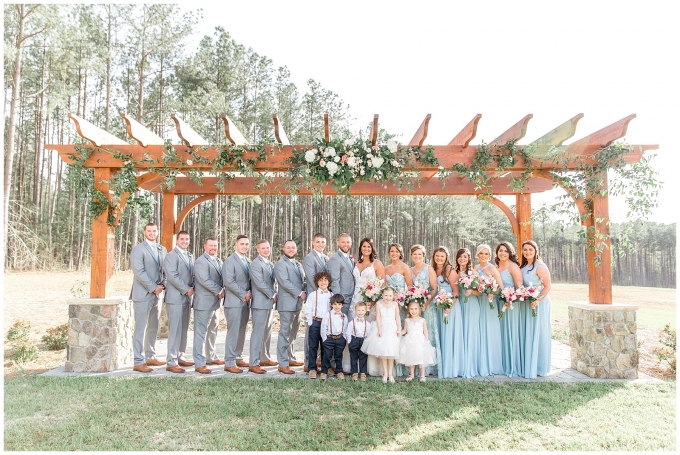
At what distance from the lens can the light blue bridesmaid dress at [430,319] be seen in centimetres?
562

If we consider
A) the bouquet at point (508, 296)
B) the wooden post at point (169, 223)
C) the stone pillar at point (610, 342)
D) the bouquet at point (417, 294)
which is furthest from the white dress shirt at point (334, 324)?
the wooden post at point (169, 223)

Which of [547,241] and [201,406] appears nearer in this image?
[201,406]

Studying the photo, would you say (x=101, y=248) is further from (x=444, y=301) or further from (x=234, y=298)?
(x=444, y=301)

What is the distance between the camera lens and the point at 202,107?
13719 mm

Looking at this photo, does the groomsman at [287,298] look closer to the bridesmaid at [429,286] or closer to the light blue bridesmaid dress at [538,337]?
the bridesmaid at [429,286]

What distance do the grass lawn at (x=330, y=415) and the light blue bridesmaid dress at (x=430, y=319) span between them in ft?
1.39

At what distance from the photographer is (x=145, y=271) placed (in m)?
6.13

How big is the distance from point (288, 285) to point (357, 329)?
1110 millimetres

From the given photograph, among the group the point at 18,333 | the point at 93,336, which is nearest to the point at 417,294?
the point at 93,336

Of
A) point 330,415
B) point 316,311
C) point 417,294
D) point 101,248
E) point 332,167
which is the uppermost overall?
point 332,167

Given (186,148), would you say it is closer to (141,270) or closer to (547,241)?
(141,270)

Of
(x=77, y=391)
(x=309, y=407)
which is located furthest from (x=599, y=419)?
(x=77, y=391)

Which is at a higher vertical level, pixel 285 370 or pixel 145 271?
pixel 145 271

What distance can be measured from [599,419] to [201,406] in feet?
13.0
